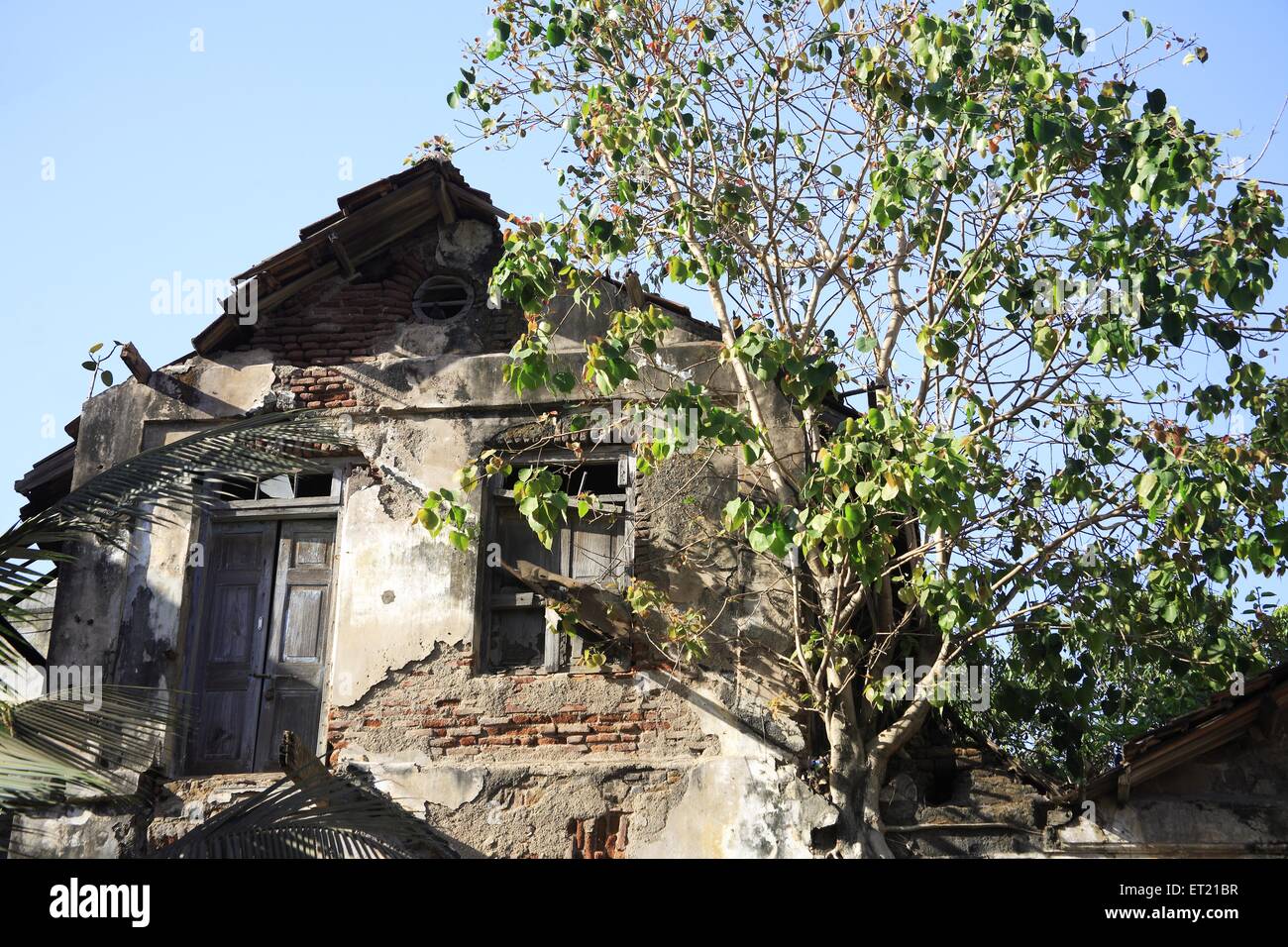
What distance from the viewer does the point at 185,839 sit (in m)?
7.61

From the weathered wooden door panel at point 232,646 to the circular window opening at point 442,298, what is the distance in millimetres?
1926

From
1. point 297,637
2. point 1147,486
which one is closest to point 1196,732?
point 1147,486

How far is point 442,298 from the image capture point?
10.9 m

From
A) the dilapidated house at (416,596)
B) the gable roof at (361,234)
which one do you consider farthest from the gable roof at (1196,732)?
the gable roof at (361,234)

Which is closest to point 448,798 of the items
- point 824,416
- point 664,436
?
point 664,436

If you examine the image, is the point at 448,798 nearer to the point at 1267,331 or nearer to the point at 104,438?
the point at 104,438

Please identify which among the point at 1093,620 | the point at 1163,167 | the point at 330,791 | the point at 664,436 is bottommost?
the point at 330,791

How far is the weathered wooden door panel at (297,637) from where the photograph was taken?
32.4 ft

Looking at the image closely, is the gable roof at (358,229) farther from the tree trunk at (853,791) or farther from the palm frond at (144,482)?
the tree trunk at (853,791)

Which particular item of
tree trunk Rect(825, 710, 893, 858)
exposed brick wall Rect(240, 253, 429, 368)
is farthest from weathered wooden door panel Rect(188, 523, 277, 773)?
tree trunk Rect(825, 710, 893, 858)

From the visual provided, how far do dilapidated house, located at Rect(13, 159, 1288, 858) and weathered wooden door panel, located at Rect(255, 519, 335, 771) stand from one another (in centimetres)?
2

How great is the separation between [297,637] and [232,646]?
468 mm

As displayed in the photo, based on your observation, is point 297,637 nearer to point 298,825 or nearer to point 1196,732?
point 298,825
